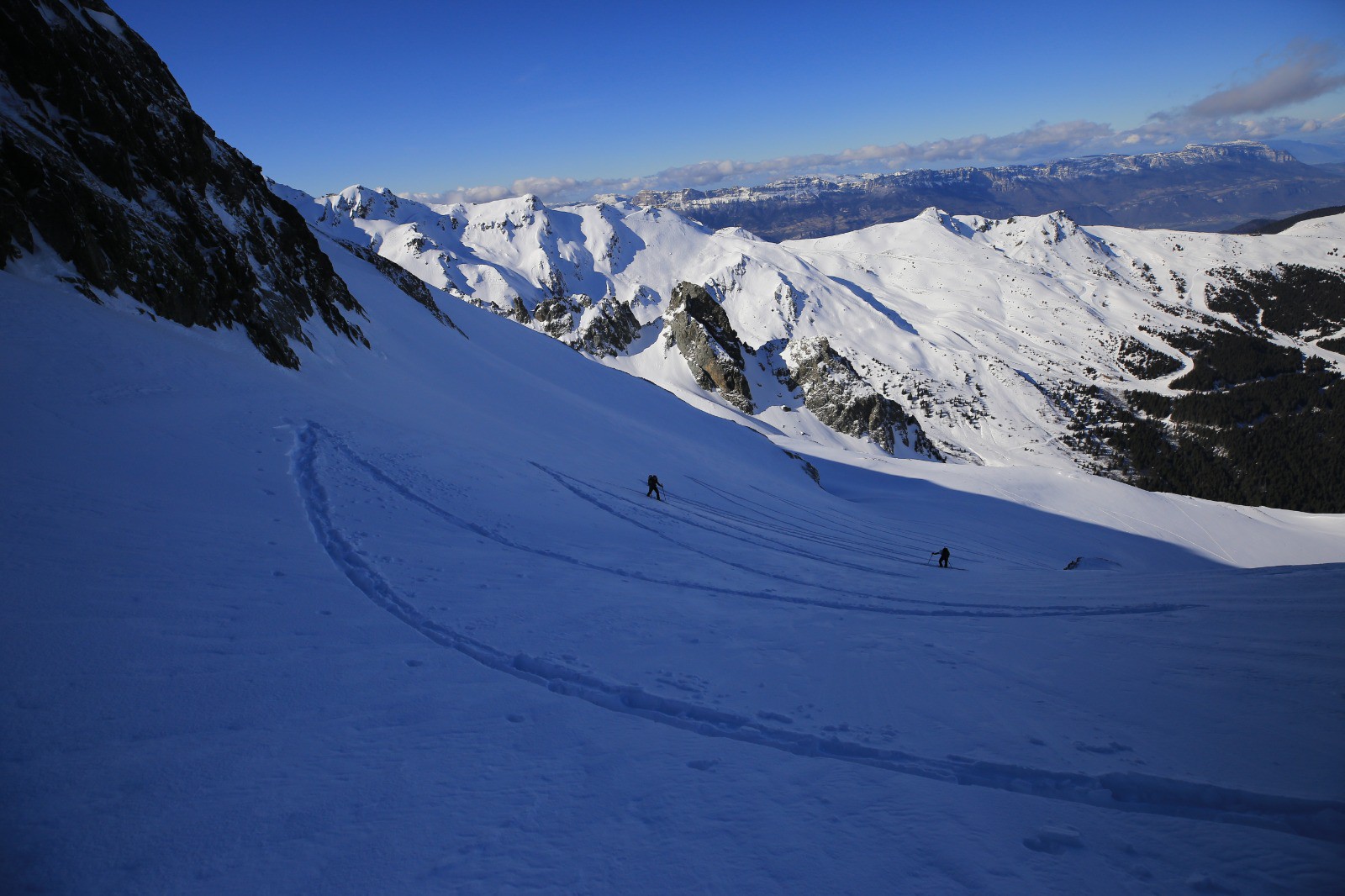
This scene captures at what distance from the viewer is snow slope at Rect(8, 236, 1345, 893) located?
398 centimetres

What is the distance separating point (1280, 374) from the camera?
17275 cm

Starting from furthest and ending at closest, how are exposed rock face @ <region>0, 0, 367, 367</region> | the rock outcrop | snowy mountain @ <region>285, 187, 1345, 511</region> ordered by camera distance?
the rock outcrop → snowy mountain @ <region>285, 187, 1345, 511</region> → exposed rock face @ <region>0, 0, 367, 367</region>

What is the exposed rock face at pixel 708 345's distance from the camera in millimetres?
87625

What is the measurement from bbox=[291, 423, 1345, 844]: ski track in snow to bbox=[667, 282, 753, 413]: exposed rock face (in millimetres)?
78783

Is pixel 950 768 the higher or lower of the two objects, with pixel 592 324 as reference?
lower

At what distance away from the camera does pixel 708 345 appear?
3487 inches

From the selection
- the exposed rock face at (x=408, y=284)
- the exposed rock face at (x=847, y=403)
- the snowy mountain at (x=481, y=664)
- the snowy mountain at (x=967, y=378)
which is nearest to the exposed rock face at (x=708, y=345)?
the snowy mountain at (x=967, y=378)

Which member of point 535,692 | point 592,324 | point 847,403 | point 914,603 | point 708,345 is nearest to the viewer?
point 535,692

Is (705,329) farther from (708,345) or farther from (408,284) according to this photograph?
(408,284)

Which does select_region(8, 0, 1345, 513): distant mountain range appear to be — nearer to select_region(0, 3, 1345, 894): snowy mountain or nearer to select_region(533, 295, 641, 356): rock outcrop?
select_region(0, 3, 1345, 894): snowy mountain

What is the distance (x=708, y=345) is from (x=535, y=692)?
278 ft

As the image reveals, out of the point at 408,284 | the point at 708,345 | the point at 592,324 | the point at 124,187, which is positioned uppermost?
the point at 592,324

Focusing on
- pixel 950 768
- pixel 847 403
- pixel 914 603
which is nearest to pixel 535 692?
pixel 950 768

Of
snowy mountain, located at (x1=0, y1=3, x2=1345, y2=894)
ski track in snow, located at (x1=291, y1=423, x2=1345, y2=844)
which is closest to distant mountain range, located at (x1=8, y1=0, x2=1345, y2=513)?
snowy mountain, located at (x1=0, y1=3, x2=1345, y2=894)
